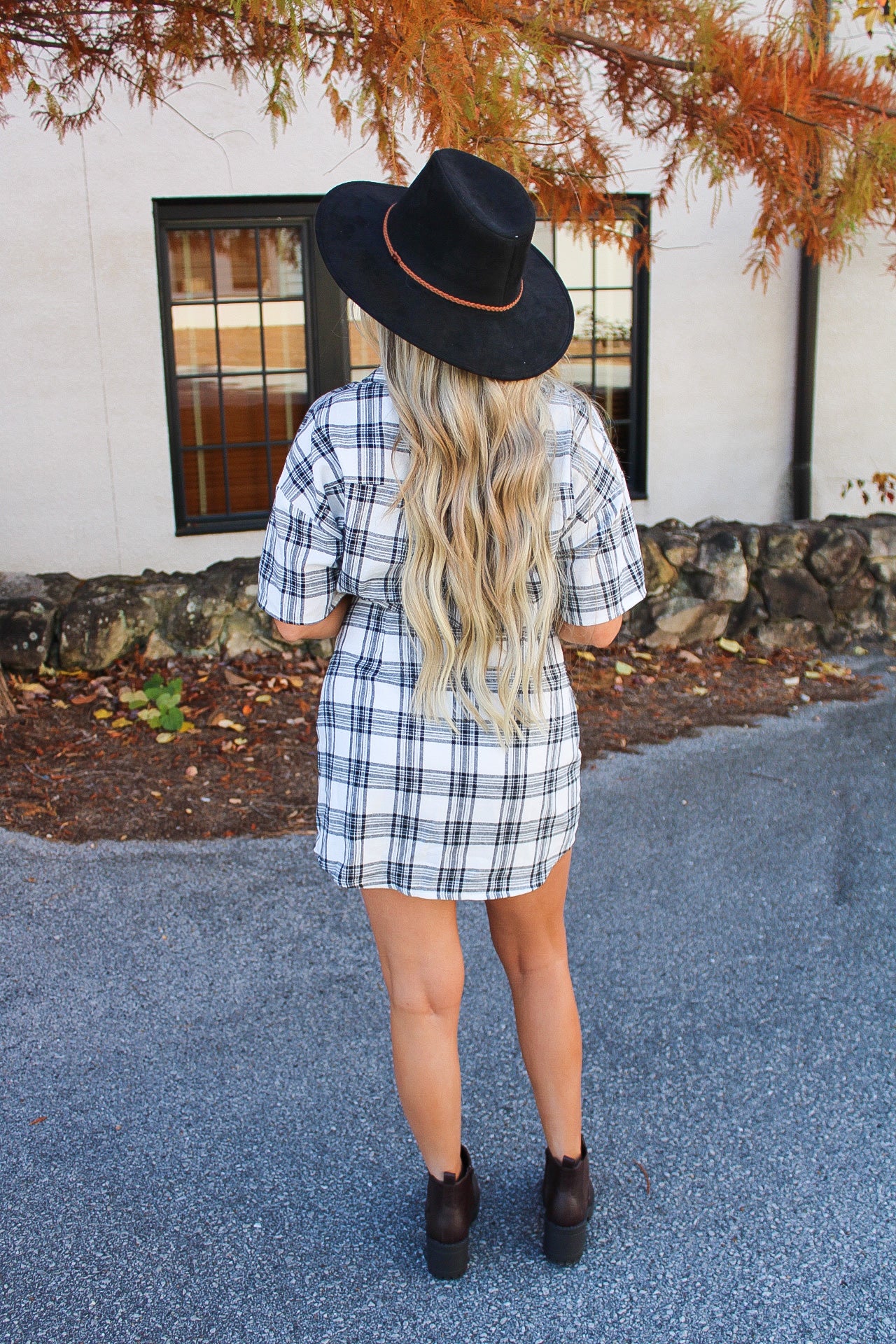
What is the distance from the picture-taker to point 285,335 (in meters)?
6.86

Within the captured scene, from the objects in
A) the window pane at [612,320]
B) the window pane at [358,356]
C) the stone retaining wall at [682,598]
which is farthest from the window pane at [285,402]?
the window pane at [612,320]

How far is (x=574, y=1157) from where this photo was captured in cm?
212

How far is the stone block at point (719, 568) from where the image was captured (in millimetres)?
6094

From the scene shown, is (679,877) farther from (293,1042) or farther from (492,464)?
(492,464)

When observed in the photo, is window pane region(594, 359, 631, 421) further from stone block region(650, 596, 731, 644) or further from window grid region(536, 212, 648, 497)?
stone block region(650, 596, 731, 644)

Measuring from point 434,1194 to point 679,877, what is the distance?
184 cm

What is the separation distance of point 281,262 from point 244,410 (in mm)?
889

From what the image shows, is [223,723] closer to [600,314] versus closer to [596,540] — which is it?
[596,540]

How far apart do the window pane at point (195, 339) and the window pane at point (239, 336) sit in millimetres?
54

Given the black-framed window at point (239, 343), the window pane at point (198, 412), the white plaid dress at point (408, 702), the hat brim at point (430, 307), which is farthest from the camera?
the window pane at point (198, 412)

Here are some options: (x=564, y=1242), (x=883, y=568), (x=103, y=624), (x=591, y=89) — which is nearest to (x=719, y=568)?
(x=883, y=568)

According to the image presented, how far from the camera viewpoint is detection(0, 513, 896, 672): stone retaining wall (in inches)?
213

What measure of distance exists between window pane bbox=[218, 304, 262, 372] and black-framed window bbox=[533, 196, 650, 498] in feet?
6.24

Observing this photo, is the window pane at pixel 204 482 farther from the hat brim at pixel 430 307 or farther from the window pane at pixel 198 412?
the hat brim at pixel 430 307
